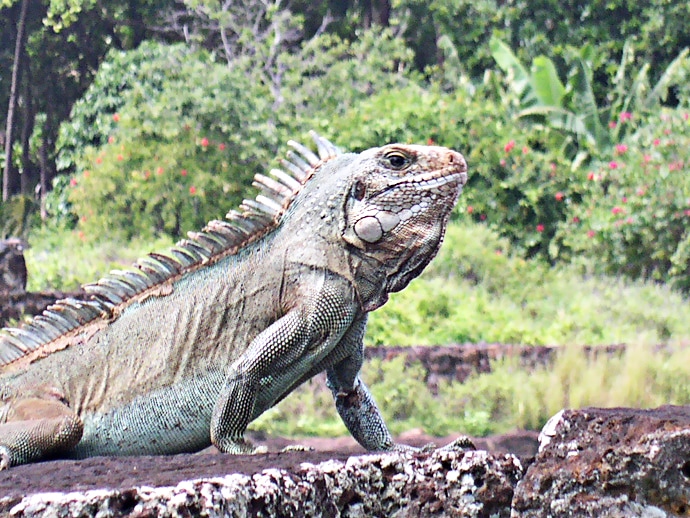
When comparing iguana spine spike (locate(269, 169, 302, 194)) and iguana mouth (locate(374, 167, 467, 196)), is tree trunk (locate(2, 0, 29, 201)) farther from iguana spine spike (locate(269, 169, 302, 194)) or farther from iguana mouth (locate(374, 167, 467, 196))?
iguana mouth (locate(374, 167, 467, 196))

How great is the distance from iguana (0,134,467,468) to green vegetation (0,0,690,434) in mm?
3715

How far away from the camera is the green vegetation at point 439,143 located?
367 inches

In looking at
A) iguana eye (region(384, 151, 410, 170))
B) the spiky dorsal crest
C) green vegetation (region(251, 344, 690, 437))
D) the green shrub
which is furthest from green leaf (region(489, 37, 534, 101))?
iguana eye (region(384, 151, 410, 170))

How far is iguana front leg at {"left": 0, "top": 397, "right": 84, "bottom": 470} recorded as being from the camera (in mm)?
3188

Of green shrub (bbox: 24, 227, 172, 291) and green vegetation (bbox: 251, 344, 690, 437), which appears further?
green shrub (bbox: 24, 227, 172, 291)

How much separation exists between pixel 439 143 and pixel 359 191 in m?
11.3

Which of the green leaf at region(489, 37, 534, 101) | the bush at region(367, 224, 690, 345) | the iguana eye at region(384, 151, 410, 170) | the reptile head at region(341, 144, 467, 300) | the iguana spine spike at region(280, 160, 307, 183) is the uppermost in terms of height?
the green leaf at region(489, 37, 534, 101)

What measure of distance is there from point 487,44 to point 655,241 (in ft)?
26.6

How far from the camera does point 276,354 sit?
10.4ft

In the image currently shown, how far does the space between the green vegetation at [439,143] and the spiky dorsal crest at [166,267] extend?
12.0ft

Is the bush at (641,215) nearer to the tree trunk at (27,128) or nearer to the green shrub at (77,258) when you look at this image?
the green shrub at (77,258)

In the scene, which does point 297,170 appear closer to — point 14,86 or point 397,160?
point 397,160

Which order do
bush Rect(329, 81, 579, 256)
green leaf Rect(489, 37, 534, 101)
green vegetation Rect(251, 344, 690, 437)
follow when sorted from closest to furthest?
1. green vegetation Rect(251, 344, 690, 437)
2. bush Rect(329, 81, 579, 256)
3. green leaf Rect(489, 37, 534, 101)

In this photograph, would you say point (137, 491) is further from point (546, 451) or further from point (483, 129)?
point (483, 129)
